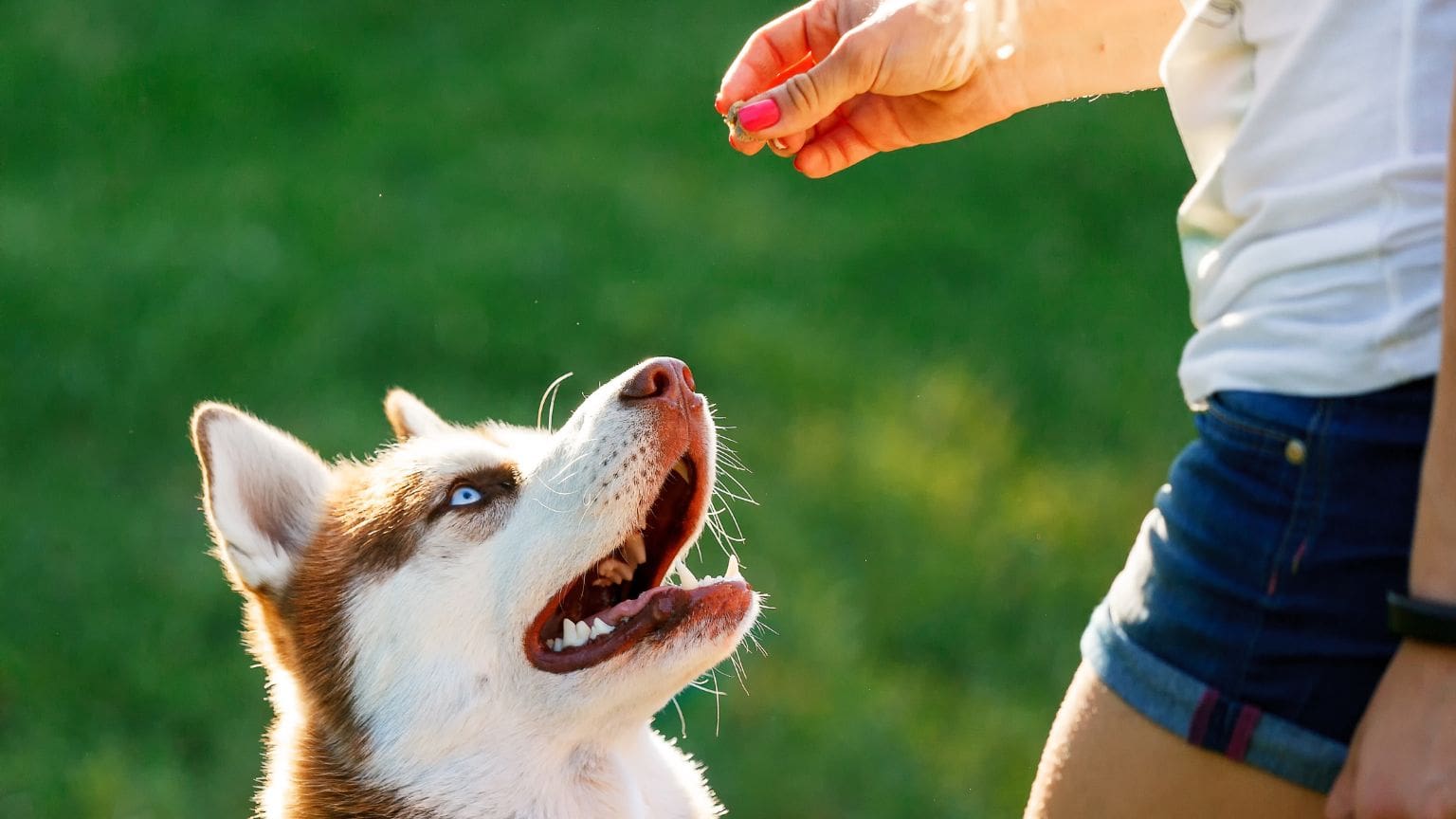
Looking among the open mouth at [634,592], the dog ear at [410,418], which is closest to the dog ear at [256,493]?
the dog ear at [410,418]

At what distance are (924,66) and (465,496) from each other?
124cm

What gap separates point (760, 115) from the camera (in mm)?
2701

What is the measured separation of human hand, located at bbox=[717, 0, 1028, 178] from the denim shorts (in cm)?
110

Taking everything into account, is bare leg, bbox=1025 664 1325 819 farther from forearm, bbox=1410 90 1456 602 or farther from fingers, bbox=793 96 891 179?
fingers, bbox=793 96 891 179

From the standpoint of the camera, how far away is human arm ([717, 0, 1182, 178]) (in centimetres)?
268

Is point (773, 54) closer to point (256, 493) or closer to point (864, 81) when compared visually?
point (864, 81)

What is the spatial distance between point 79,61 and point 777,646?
5.71 meters

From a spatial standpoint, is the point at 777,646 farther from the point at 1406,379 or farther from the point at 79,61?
the point at 79,61

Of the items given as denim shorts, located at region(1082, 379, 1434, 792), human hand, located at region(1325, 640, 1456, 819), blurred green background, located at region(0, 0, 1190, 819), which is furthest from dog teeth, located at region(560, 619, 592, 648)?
blurred green background, located at region(0, 0, 1190, 819)

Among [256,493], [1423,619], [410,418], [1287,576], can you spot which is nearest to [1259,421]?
[1287,576]

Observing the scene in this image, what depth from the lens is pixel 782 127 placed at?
2.72 metres

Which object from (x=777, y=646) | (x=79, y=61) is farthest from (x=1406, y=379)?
(x=79, y=61)

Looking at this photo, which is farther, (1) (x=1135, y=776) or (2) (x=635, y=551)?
(2) (x=635, y=551)

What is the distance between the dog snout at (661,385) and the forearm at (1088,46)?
0.83m
